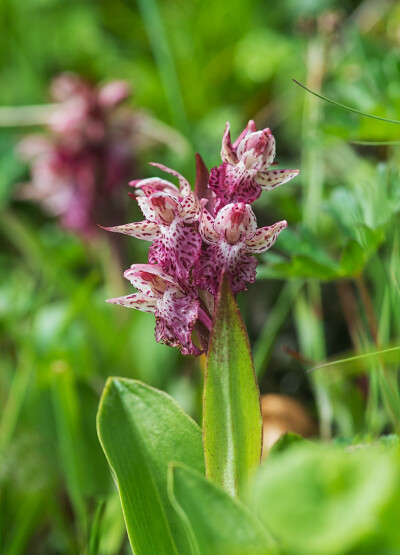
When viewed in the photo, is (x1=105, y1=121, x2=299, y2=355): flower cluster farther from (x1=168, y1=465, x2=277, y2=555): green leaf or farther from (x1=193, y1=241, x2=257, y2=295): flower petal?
(x1=168, y1=465, x2=277, y2=555): green leaf

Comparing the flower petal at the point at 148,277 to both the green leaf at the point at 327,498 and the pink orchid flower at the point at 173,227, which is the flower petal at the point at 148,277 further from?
the green leaf at the point at 327,498

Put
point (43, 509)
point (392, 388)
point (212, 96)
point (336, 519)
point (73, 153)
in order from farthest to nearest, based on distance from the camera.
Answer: point (212, 96), point (73, 153), point (43, 509), point (392, 388), point (336, 519)

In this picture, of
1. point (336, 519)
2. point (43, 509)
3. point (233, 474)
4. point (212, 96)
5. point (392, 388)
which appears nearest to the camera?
point (336, 519)

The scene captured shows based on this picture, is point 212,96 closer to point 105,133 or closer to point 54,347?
point 105,133

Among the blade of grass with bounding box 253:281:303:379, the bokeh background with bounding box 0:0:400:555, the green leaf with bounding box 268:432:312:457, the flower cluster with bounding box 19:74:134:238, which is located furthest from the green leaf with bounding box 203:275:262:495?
the flower cluster with bounding box 19:74:134:238

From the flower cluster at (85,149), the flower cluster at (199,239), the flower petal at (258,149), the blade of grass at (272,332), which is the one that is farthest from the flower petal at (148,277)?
the flower cluster at (85,149)

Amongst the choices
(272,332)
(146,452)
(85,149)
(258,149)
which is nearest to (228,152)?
(258,149)

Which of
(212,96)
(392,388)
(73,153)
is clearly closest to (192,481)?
(392,388)
